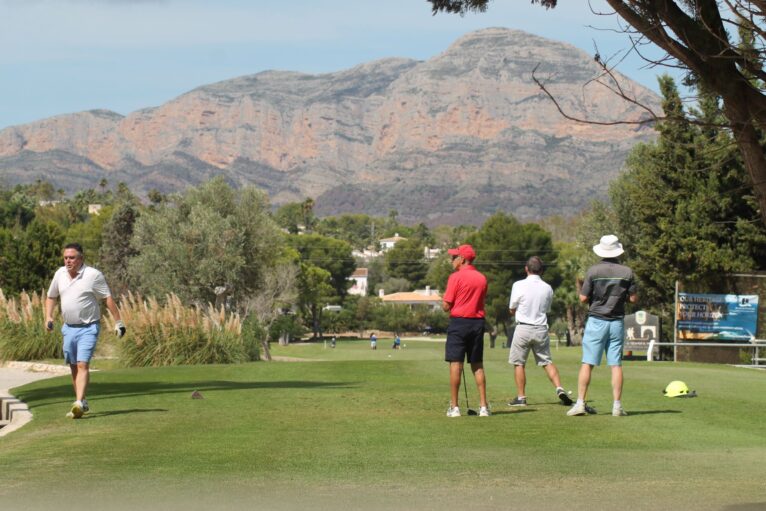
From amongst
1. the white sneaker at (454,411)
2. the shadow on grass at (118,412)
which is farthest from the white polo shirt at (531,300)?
the shadow on grass at (118,412)

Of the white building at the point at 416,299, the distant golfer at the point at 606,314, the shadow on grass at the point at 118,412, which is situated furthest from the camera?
the white building at the point at 416,299

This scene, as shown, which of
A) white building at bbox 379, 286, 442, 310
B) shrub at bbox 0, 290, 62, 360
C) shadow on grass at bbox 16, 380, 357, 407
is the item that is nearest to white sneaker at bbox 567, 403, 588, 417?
shadow on grass at bbox 16, 380, 357, 407

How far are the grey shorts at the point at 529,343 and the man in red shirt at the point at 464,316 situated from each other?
97cm

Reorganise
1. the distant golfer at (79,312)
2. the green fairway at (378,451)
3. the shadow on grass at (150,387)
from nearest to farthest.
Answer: the green fairway at (378,451) → the distant golfer at (79,312) → the shadow on grass at (150,387)

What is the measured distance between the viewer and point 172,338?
26406 mm

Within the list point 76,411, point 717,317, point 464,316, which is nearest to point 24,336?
point 76,411

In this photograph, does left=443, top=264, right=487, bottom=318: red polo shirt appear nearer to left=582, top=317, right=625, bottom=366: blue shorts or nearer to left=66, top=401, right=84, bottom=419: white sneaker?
left=582, top=317, right=625, bottom=366: blue shorts

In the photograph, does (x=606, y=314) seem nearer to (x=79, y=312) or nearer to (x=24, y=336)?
(x=79, y=312)

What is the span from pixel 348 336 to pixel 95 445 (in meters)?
127

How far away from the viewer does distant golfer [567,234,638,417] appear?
13094 mm

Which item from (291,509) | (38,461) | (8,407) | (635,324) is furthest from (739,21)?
(635,324)

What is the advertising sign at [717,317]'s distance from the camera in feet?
105

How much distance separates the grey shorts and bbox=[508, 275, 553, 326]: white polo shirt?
0.08 metres

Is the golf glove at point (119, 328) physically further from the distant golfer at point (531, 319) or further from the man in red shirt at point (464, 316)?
the distant golfer at point (531, 319)
